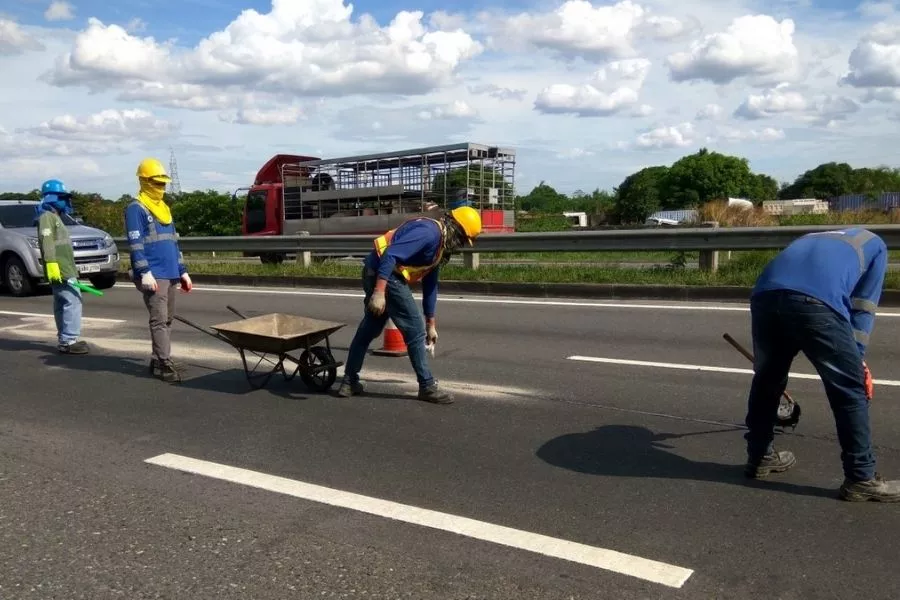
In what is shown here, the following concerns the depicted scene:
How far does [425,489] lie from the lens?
4.68 m

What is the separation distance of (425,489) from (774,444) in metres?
2.22

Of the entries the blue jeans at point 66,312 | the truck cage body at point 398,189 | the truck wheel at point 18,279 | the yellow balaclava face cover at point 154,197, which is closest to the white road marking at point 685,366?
the yellow balaclava face cover at point 154,197

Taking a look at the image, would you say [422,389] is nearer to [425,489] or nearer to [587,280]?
[425,489]

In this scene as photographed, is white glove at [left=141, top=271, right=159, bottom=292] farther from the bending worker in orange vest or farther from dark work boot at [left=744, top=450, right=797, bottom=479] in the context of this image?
dark work boot at [left=744, top=450, right=797, bottom=479]

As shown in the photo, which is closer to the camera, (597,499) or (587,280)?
(597,499)

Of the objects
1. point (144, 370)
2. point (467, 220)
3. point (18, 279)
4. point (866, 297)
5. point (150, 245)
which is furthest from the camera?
point (18, 279)

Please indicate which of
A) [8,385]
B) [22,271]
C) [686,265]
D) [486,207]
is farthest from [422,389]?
[486,207]

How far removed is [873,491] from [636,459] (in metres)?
1.31

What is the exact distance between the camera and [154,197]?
24.6 feet

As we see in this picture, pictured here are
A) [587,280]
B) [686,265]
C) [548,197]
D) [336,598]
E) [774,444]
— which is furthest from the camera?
[548,197]

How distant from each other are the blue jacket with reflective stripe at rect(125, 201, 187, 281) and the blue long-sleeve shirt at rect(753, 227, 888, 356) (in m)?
5.15

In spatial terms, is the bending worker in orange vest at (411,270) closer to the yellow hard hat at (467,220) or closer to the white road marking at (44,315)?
the yellow hard hat at (467,220)

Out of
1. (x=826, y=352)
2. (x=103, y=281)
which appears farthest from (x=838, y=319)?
(x=103, y=281)

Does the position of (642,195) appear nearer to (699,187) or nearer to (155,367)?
(699,187)
